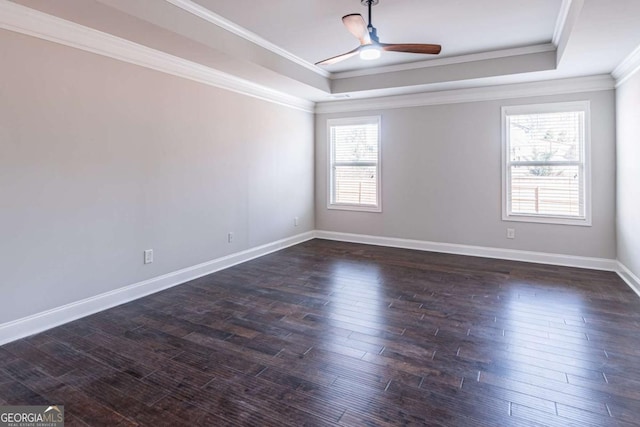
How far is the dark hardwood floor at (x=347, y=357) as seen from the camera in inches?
74.2

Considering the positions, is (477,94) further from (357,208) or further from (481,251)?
(357,208)

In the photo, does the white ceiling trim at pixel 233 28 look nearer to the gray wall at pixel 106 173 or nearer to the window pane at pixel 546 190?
the gray wall at pixel 106 173

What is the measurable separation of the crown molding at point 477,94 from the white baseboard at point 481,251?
215cm

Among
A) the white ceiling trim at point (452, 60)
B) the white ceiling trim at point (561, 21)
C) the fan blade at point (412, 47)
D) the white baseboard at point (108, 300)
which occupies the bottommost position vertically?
the white baseboard at point (108, 300)

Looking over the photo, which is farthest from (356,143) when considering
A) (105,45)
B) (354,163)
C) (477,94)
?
(105,45)

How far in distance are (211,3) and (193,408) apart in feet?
10.2

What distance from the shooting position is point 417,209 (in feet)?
18.8

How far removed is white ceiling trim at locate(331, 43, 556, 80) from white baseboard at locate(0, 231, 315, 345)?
119 inches

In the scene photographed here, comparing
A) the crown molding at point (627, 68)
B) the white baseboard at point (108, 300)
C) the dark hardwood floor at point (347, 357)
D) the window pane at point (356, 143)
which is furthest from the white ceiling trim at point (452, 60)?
the white baseboard at point (108, 300)

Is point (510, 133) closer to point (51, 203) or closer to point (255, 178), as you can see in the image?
point (255, 178)

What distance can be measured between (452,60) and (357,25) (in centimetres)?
233

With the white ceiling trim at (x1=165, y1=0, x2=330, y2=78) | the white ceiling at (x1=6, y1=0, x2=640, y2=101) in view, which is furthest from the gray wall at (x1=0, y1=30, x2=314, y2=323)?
the white ceiling trim at (x1=165, y1=0, x2=330, y2=78)

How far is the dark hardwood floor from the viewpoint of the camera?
6.18 feet

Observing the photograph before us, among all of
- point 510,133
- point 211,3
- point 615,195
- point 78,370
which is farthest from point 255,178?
point 615,195
